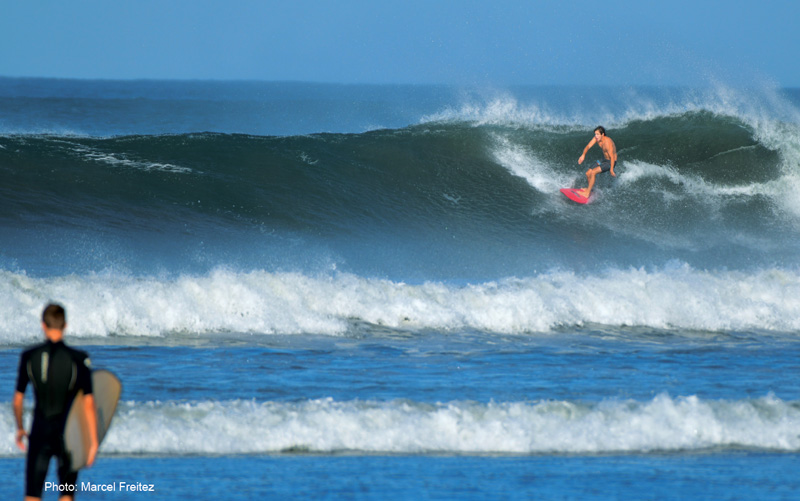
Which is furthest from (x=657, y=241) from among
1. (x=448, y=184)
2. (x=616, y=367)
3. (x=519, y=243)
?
(x=616, y=367)

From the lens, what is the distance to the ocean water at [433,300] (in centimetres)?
553

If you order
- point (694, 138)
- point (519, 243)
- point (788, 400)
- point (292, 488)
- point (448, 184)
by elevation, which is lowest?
point (292, 488)

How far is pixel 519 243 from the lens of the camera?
15.1 metres

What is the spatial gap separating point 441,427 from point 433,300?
14.5ft

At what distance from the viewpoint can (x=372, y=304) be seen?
10117mm

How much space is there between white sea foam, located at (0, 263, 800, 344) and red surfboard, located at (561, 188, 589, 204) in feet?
17.7

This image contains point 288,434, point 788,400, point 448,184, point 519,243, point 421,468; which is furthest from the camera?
point 448,184

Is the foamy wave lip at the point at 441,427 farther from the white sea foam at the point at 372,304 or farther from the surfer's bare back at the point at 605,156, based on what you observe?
the surfer's bare back at the point at 605,156

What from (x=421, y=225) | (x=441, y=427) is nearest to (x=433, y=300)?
(x=441, y=427)

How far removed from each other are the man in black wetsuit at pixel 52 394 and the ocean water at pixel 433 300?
91 cm

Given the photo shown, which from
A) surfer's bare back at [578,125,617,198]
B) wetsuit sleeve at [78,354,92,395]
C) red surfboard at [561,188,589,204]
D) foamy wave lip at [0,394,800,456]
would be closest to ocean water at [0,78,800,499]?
foamy wave lip at [0,394,800,456]

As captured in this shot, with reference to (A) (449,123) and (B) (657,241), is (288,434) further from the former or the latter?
(A) (449,123)

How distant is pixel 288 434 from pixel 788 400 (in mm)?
3596

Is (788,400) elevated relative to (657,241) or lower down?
lower down
